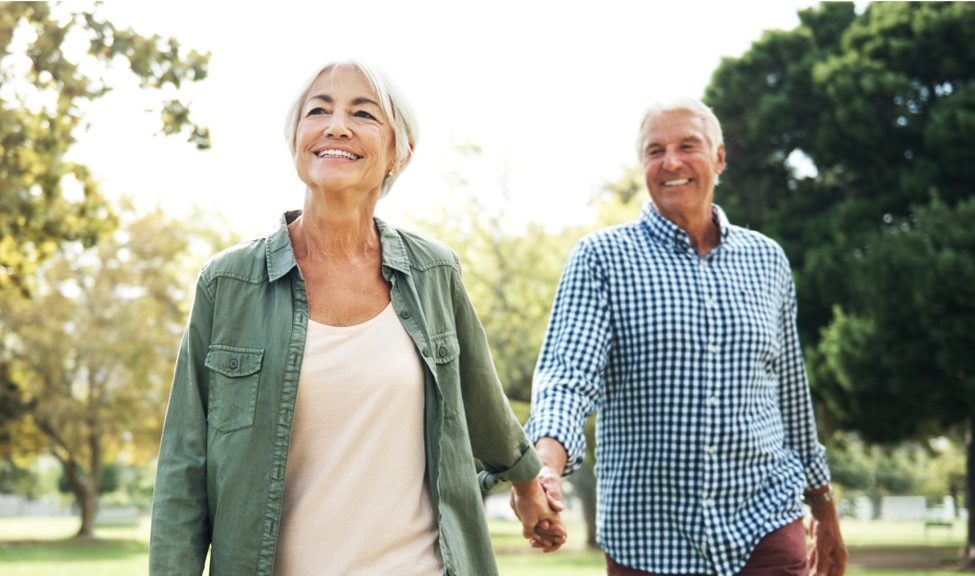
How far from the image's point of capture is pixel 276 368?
108 inches

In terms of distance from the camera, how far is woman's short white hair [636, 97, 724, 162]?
4.33 m

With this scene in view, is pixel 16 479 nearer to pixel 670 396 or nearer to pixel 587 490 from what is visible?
pixel 587 490

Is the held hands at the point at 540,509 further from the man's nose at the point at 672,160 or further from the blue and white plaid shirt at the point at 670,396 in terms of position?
the man's nose at the point at 672,160

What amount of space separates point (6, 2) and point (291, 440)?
9.04 m

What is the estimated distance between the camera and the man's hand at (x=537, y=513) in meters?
3.43

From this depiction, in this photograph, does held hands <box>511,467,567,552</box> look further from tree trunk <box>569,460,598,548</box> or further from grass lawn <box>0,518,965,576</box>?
tree trunk <box>569,460,598,548</box>

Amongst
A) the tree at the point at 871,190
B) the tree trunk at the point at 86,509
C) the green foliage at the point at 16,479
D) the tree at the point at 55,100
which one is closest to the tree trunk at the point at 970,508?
the tree at the point at 871,190

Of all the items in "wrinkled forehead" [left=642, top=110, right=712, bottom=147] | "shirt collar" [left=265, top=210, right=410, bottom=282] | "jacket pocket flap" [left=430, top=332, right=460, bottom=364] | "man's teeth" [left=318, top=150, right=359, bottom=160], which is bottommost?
"jacket pocket flap" [left=430, top=332, right=460, bottom=364]

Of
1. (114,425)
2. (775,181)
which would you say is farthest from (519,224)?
(114,425)

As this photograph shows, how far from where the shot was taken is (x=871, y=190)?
26.5m

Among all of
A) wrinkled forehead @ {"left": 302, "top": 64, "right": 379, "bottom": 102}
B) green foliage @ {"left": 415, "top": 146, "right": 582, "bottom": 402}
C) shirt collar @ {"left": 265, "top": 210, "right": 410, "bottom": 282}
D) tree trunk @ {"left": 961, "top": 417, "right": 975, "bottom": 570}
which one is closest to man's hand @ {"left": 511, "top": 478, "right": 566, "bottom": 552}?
shirt collar @ {"left": 265, "top": 210, "right": 410, "bottom": 282}

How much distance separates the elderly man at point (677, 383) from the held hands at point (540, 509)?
19 centimetres

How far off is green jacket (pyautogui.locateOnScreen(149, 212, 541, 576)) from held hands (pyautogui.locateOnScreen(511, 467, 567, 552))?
37cm

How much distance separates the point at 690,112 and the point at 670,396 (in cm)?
108
